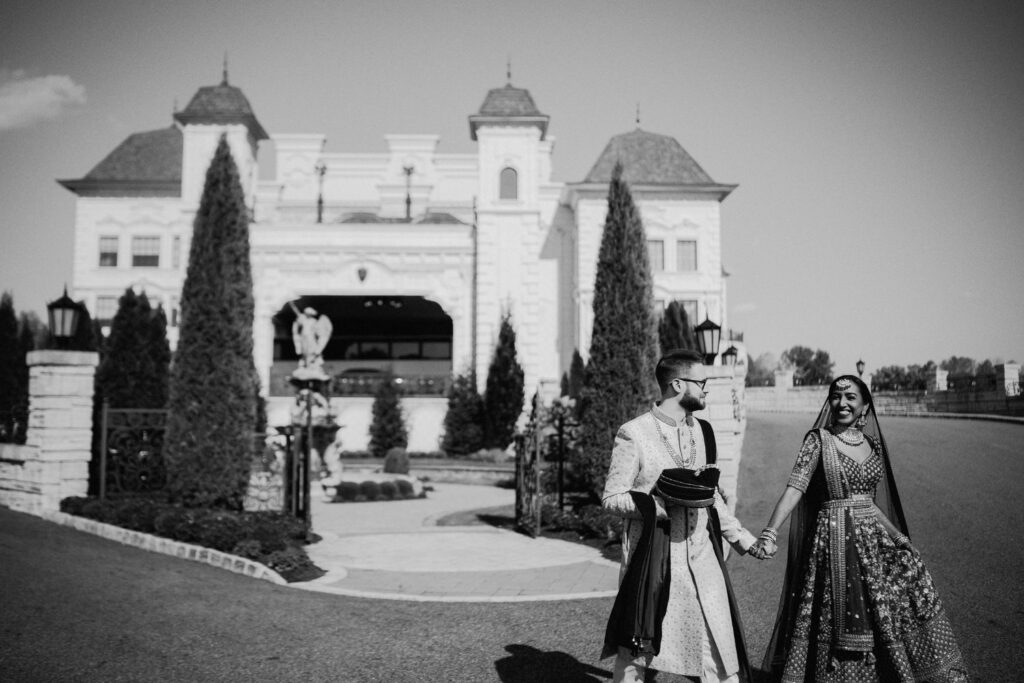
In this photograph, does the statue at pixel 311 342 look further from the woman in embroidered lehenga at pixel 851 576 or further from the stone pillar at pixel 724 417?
the woman in embroidered lehenga at pixel 851 576

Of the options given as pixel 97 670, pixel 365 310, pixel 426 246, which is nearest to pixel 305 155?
pixel 365 310

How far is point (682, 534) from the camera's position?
173 inches

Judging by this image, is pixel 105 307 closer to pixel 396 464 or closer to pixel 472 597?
pixel 396 464

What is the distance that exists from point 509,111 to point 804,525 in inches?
1266

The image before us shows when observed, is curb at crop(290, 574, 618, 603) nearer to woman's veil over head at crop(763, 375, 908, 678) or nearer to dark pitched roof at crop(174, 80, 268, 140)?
woman's veil over head at crop(763, 375, 908, 678)

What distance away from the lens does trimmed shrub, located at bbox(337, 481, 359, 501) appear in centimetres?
1907

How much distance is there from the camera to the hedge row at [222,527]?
30.7 ft

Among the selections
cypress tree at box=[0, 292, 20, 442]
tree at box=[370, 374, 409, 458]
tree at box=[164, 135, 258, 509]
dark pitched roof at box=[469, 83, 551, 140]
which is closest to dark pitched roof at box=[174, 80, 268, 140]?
dark pitched roof at box=[469, 83, 551, 140]

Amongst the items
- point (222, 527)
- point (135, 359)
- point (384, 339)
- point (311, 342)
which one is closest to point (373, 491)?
point (311, 342)

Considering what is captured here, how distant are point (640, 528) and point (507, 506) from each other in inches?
505

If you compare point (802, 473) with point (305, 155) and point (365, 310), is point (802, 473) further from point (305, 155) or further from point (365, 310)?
point (305, 155)

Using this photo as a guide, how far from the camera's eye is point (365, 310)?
39031 mm

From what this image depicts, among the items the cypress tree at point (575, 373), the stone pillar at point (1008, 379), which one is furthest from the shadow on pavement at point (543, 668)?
the cypress tree at point (575, 373)

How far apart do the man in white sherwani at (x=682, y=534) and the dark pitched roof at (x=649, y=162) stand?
114ft
